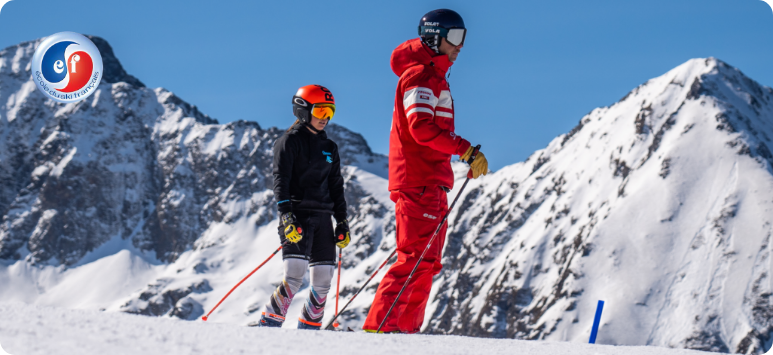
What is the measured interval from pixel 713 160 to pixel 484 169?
165120mm

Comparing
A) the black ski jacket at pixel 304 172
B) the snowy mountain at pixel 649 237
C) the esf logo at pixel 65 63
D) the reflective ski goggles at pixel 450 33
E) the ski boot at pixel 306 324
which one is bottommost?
the ski boot at pixel 306 324

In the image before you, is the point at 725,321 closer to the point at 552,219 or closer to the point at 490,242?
the point at 552,219

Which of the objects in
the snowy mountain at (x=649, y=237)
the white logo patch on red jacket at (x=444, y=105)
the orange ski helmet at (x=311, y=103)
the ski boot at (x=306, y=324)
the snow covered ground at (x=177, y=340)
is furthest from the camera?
the snowy mountain at (x=649, y=237)

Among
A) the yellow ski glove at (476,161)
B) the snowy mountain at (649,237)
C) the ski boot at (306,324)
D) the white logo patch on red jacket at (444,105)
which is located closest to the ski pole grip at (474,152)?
the yellow ski glove at (476,161)

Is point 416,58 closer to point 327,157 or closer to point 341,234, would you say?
point 327,157

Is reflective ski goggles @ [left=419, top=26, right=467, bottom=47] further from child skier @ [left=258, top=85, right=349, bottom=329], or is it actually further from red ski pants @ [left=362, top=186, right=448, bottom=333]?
red ski pants @ [left=362, top=186, right=448, bottom=333]

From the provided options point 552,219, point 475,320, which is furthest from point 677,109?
point 475,320

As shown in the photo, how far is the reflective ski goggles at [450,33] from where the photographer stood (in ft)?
23.5

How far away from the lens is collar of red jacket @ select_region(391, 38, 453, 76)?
7219 mm

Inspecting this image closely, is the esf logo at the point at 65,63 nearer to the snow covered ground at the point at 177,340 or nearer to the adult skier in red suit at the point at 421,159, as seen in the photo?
the adult skier in red suit at the point at 421,159

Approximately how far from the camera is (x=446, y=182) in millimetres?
7105

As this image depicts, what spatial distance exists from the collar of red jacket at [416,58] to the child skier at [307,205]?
0.93 meters

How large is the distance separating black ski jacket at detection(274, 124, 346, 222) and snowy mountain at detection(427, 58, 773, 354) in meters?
123

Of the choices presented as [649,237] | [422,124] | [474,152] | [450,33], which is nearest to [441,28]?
[450,33]
